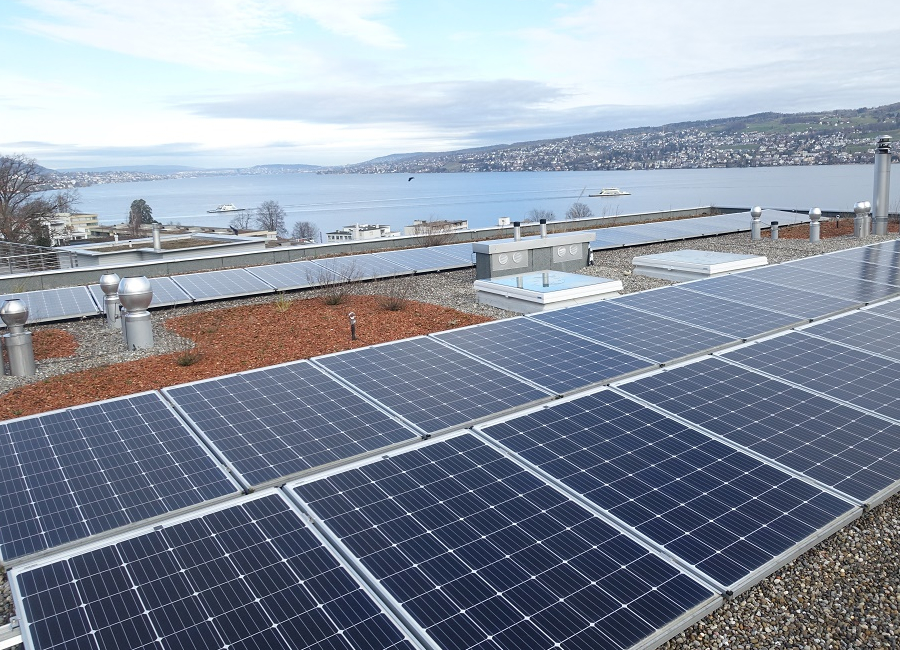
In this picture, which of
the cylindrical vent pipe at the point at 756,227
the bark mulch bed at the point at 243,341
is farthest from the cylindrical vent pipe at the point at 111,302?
the cylindrical vent pipe at the point at 756,227

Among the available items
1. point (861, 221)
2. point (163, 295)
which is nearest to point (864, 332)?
point (163, 295)

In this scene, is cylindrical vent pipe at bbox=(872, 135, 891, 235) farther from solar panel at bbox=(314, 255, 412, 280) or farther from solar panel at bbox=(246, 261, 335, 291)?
solar panel at bbox=(246, 261, 335, 291)

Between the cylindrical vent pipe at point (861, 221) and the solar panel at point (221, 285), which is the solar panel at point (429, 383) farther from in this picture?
the cylindrical vent pipe at point (861, 221)

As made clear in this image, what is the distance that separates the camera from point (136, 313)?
54.2 ft

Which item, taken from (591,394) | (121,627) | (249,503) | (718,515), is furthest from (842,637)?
(121,627)

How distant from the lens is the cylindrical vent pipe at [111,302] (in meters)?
19.2

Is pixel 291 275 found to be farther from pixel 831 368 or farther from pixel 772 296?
pixel 831 368

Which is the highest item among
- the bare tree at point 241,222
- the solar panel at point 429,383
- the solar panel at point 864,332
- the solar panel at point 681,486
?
the solar panel at point 429,383

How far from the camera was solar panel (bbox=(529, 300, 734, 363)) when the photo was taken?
1131cm

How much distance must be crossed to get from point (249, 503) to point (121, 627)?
6.13ft

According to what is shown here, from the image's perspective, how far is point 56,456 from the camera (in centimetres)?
778

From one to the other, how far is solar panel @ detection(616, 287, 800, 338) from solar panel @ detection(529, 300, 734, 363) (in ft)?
1.38

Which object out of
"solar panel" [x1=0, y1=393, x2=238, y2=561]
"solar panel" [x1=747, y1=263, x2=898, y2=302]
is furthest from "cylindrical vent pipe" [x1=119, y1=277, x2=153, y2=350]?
"solar panel" [x1=747, y1=263, x2=898, y2=302]

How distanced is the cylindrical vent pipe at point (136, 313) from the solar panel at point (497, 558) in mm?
11428
